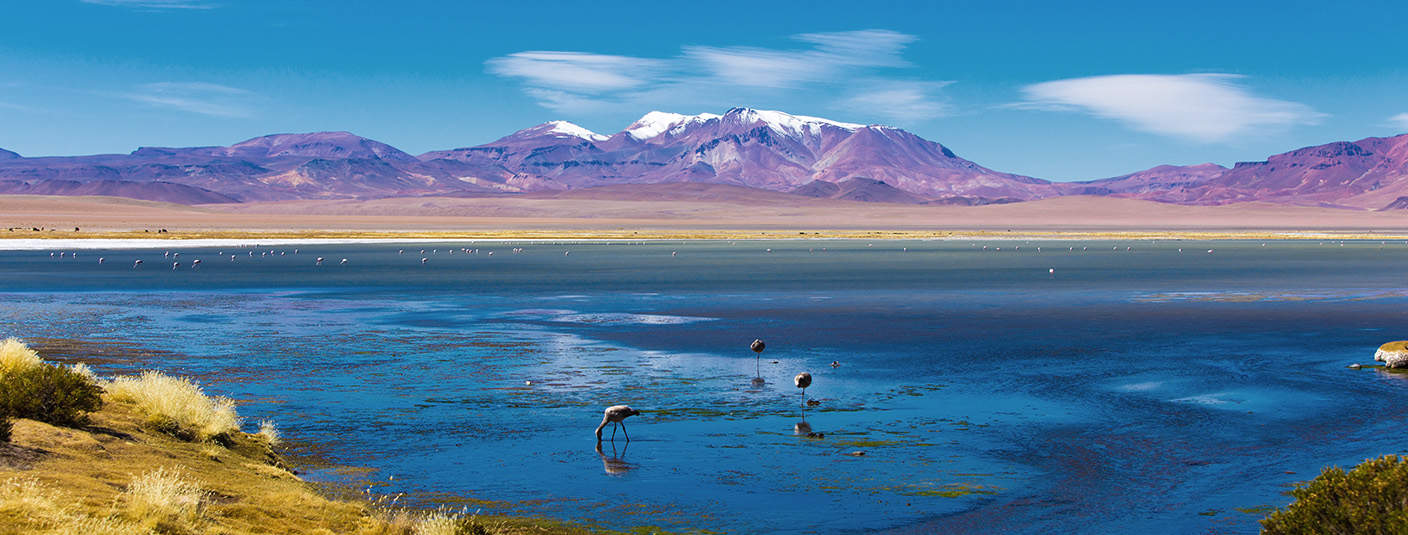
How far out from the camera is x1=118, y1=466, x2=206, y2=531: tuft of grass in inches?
326

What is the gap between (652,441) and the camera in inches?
516

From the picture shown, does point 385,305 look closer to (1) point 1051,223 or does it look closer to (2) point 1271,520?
(2) point 1271,520

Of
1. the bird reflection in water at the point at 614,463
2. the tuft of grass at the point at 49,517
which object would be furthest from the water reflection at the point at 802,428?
the tuft of grass at the point at 49,517

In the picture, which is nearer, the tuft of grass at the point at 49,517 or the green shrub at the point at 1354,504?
the green shrub at the point at 1354,504

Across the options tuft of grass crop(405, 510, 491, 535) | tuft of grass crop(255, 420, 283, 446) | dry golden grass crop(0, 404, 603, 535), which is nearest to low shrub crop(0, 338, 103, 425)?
dry golden grass crop(0, 404, 603, 535)

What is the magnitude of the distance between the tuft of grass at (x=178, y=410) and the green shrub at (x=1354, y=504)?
9385 mm

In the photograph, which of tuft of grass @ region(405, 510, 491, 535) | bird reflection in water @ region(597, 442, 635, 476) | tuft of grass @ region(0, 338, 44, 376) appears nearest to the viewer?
tuft of grass @ region(405, 510, 491, 535)

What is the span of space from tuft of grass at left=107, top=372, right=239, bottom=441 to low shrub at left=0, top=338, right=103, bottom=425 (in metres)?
0.59

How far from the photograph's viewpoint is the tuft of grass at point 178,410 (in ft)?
39.9

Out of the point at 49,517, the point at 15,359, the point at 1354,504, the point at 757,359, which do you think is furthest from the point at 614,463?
the point at 757,359

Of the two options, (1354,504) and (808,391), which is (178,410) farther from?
(1354,504)

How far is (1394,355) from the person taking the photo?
59.1 ft

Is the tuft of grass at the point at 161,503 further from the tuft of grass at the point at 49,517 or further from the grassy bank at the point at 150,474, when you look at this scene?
the tuft of grass at the point at 49,517

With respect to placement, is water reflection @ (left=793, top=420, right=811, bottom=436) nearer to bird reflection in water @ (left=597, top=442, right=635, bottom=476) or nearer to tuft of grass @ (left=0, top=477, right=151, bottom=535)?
bird reflection in water @ (left=597, top=442, right=635, bottom=476)
